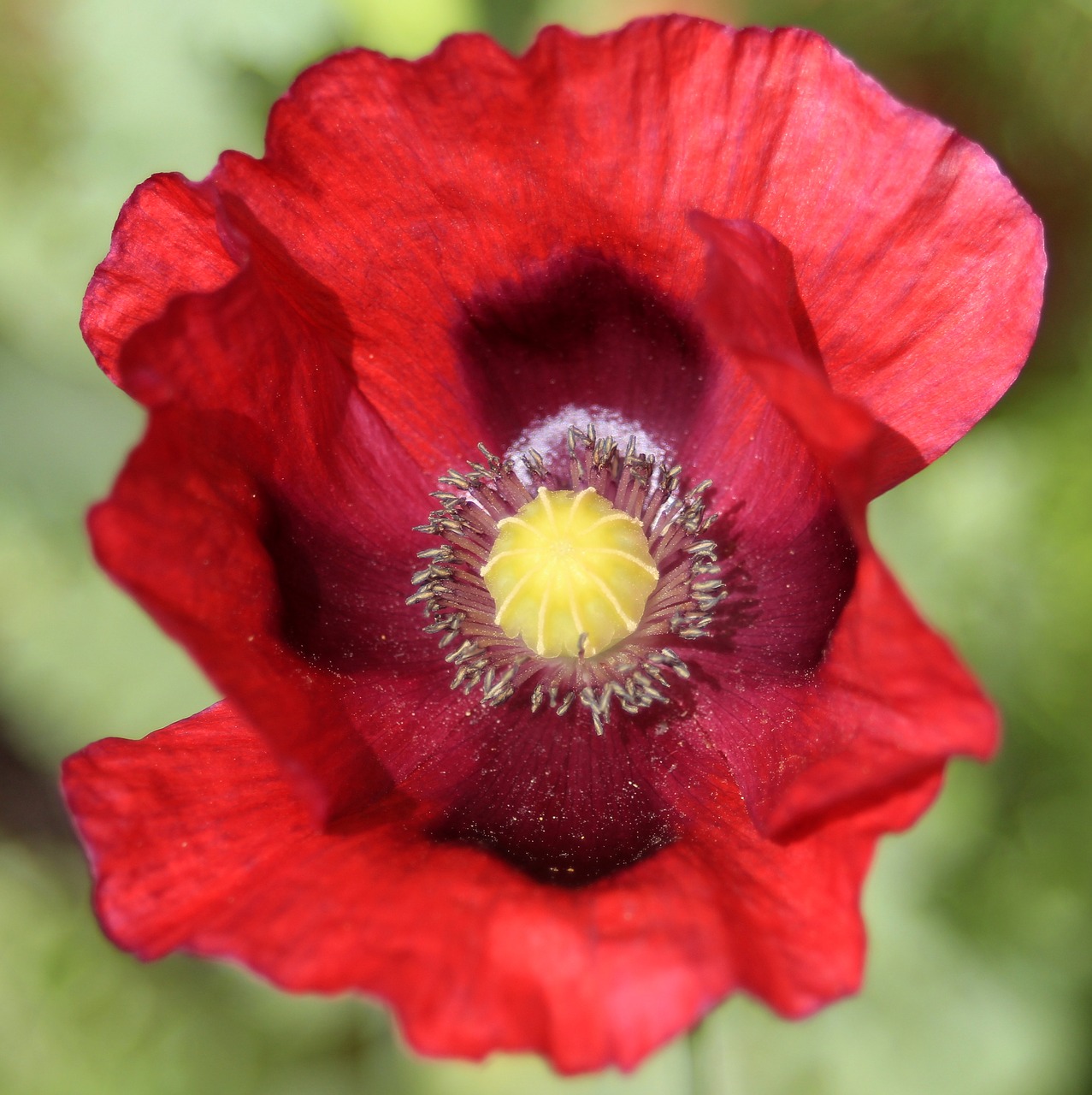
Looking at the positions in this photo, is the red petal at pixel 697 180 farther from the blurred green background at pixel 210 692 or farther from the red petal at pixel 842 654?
the blurred green background at pixel 210 692

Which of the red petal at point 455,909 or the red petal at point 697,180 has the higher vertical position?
the red petal at point 697,180

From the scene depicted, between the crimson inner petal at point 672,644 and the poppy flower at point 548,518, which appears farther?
the crimson inner petal at point 672,644

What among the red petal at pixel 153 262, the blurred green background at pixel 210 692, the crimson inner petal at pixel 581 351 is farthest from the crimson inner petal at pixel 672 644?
the blurred green background at pixel 210 692

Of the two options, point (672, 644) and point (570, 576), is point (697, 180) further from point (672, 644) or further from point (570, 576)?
point (672, 644)

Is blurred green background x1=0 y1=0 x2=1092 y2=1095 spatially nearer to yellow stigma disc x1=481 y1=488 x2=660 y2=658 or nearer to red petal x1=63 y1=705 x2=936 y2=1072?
yellow stigma disc x1=481 y1=488 x2=660 y2=658

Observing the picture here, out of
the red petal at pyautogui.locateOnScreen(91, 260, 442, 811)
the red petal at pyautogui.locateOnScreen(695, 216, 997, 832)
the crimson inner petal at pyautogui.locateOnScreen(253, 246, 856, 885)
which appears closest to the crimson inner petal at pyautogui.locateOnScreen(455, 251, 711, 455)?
the crimson inner petal at pyautogui.locateOnScreen(253, 246, 856, 885)

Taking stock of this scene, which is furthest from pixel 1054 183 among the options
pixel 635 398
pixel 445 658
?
pixel 445 658

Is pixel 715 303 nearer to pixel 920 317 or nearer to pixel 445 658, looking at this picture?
pixel 920 317
